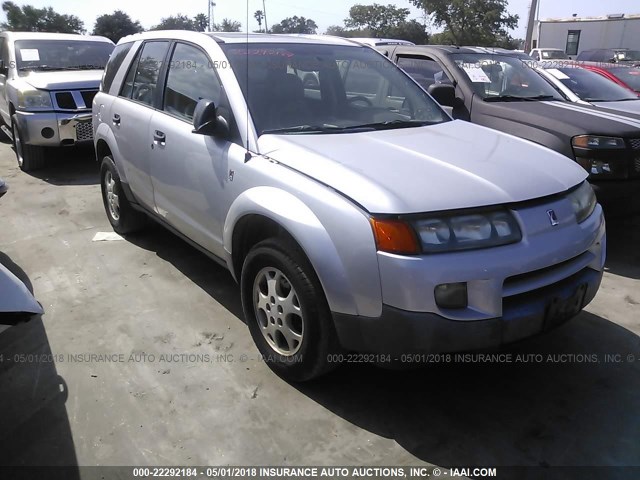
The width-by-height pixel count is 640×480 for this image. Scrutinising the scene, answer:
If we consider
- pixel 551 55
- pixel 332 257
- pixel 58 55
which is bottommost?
pixel 332 257

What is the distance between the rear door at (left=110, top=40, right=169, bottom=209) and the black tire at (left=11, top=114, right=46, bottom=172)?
349 cm

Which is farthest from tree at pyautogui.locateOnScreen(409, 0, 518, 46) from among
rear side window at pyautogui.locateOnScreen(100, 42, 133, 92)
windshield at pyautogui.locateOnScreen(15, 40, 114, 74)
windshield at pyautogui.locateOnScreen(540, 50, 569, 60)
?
rear side window at pyautogui.locateOnScreen(100, 42, 133, 92)

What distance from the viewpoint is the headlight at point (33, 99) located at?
713cm

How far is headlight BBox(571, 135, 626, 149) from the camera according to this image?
463 centimetres

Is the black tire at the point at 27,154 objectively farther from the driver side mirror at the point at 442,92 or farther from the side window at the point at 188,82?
the driver side mirror at the point at 442,92

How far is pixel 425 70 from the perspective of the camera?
244 inches

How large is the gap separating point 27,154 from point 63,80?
114 cm

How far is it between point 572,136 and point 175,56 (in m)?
3.38

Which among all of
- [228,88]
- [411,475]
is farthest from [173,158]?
[411,475]

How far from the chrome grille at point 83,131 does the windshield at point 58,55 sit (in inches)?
57.9

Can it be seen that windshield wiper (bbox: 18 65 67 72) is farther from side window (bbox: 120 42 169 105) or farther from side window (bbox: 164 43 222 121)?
side window (bbox: 164 43 222 121)

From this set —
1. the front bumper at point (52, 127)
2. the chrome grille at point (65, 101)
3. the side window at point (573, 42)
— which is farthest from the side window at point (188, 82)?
the side window at point (573, 42)

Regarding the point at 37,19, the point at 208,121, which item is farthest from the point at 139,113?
the point at 37,19

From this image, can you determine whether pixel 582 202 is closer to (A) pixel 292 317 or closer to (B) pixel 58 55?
(A) pixel 292 317
